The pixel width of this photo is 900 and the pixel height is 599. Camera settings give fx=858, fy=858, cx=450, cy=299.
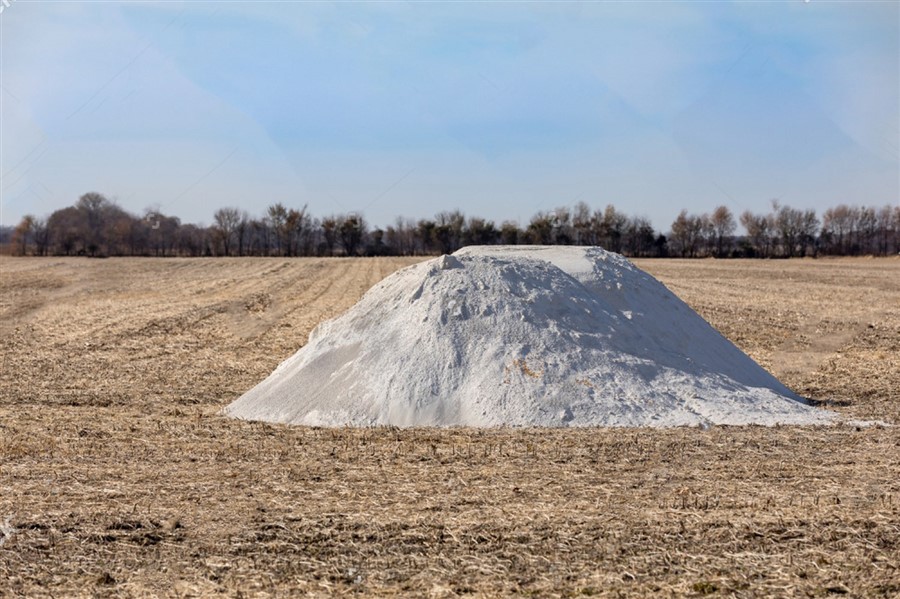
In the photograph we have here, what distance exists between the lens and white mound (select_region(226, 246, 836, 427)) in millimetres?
11141

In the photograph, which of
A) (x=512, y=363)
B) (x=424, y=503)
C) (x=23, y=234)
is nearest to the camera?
(x=424, y=503)

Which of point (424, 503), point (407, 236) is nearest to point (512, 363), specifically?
point (424, 503)

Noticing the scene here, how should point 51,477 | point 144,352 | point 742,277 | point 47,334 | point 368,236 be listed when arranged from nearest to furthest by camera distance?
1. point 51,477
2. point 144,352
3. point 47,334
4. point 742,277
5. point 368,236

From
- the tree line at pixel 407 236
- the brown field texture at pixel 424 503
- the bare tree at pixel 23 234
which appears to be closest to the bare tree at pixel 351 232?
the tree line at pixel 407 236

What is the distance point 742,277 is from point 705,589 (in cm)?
4802

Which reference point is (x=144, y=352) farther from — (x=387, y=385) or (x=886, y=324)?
(x=886, y=324)

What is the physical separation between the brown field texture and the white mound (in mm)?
624

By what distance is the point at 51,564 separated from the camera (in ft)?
20.2

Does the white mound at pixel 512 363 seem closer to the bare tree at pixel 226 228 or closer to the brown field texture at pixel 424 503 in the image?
the brown field texture at pixel 424 503

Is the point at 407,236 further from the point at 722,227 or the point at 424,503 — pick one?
the point at 424,503

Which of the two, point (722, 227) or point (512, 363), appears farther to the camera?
point (722, 227)

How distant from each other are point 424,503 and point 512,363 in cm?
421

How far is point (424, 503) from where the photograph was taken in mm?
7578

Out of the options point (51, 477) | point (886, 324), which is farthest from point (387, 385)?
point (886, 324)
